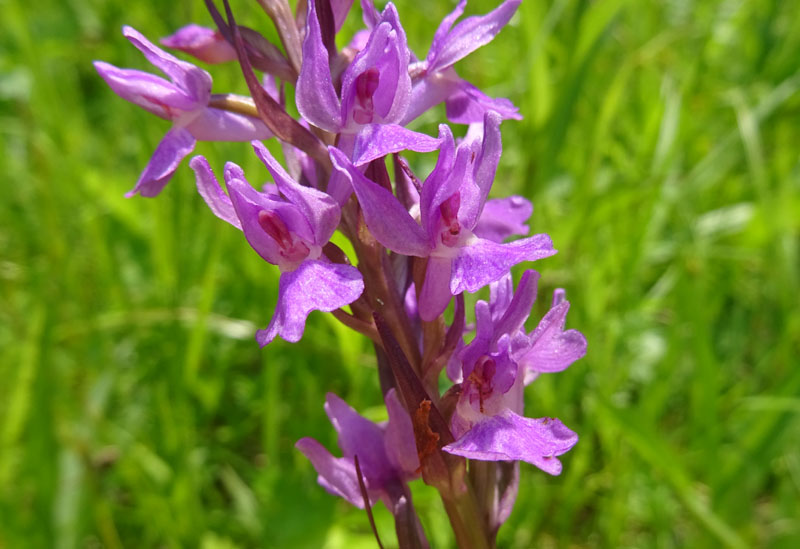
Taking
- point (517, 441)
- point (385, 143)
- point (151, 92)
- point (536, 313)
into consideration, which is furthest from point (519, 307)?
point (536, 313)

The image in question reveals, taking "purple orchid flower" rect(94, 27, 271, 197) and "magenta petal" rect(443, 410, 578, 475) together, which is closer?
"magenta petal" rect(443, 410, 578, 475)

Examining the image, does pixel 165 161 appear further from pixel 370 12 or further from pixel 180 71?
pixel 370 12

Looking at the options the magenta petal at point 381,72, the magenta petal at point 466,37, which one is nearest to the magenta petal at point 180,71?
the magenta petal at point 381,72

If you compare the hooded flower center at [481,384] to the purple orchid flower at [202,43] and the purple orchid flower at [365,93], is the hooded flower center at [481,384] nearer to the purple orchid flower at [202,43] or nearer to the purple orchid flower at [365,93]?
the purple orchid flower at [365,93]

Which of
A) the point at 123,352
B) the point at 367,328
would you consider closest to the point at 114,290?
the point at 123,352

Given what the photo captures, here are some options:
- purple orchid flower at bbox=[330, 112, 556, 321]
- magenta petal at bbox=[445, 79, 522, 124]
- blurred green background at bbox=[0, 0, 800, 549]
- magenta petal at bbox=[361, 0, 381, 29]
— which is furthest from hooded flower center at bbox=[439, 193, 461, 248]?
blurred green background at bbox=[0, 0, 800, 549]

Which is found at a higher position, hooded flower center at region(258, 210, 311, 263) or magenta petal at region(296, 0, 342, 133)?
magenta petal at region(296, 0, 342, 133)

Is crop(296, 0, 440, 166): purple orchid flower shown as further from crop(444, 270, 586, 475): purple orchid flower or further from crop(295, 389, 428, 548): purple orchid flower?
crop(295, 389, 428, 548): purple orchid flower
